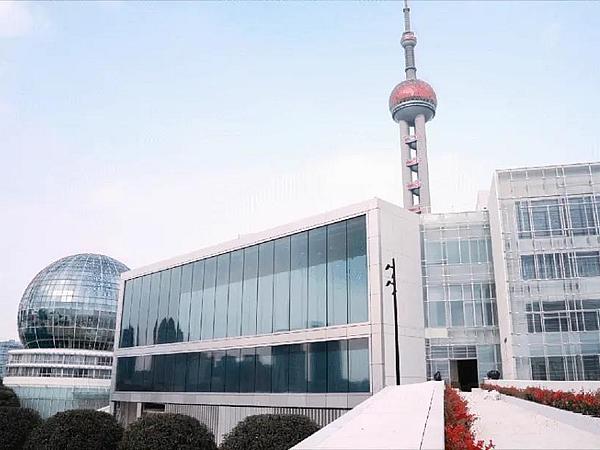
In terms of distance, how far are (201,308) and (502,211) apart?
22.9 metres

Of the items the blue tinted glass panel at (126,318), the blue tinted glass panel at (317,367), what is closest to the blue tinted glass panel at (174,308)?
the blue tinted glass panel at (126,318)

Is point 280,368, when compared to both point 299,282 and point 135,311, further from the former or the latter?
point 135,311

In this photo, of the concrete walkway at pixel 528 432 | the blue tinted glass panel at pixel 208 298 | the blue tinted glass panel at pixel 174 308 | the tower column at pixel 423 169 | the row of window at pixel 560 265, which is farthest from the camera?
the tower column at pixel 423 169

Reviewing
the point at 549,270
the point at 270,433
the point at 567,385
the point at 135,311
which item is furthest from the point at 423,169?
the point at 270,433

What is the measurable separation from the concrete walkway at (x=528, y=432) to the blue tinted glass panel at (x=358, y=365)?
41.8 ft

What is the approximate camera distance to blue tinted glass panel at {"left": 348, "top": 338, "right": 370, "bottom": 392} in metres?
29.9

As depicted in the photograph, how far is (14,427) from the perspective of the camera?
32.8 metres

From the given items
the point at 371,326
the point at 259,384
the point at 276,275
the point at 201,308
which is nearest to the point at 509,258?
the point at 371,326

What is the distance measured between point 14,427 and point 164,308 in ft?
54.9

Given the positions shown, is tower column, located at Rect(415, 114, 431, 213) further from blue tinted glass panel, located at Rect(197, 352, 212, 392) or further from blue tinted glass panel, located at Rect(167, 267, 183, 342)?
blue tinted glass panel, located at Rect(197, 352, 212, 392)

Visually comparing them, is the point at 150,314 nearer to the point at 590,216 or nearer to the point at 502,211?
the point at 502,211

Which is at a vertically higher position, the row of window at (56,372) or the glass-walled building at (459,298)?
the glass-walled building at (459,298)

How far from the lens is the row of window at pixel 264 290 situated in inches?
1276

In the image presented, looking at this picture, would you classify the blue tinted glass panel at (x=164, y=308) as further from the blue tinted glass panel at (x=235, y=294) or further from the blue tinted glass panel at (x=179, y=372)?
the blue tinted glass panel at (x=235, y=294)
